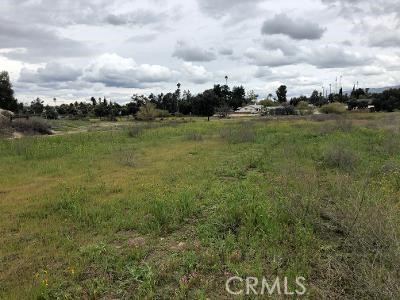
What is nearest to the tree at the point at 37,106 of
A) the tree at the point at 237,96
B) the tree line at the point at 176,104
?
the tree line at the point at 176,104

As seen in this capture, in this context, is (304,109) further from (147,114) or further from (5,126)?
(5,126)

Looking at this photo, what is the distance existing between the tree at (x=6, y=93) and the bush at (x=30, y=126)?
2124 centimetres

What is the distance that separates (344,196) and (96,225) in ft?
17.4

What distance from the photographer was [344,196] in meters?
8.52

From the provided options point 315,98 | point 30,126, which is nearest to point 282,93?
point 315,98

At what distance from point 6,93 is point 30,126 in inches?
918

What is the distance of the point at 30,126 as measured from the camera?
36.6 meters

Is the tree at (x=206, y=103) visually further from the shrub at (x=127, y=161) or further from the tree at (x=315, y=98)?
the tree at (x=315, y=98)

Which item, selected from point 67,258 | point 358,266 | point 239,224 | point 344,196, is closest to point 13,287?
point 67,258

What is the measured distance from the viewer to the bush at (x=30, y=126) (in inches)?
1413

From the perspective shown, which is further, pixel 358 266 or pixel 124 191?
pixel 124 191

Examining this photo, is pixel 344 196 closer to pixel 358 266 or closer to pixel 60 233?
pixel 358 266

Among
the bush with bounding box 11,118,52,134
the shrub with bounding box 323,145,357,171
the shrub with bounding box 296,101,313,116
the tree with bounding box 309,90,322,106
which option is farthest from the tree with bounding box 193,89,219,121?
the tree with bounding box 309,90,322,106

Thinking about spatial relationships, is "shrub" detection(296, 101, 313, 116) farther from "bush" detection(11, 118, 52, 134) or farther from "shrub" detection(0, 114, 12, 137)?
"shrub" detection(0, 114, 12, 137)
